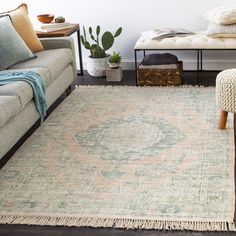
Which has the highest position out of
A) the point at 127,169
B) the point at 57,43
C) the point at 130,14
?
the point at 130,14

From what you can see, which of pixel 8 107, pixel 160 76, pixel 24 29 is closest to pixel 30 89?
pixel 8 107

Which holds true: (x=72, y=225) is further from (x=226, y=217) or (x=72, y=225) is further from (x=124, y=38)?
(x=124, y=38)

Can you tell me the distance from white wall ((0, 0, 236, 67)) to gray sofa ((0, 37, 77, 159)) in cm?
70

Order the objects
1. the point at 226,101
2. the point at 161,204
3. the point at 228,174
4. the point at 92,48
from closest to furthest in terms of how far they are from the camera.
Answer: the point at 161,204, the point at 228,174, the point at 226,101, the point at 92,48

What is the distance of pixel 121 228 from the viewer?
2.38 meters

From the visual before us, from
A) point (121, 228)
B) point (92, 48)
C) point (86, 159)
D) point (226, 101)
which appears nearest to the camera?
point (121, 228)

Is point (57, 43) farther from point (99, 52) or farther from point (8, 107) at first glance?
point (8, 107)

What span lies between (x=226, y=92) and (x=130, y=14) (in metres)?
1.90

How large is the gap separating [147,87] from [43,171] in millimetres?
1754

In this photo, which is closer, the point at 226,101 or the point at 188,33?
the point at 226,101

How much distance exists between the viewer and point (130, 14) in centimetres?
483

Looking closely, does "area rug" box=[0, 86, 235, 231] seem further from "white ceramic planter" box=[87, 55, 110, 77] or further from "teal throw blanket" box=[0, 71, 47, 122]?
"white ceramic planter" box=[87, 55, 110, 77]

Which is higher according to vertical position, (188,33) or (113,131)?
(188,33)

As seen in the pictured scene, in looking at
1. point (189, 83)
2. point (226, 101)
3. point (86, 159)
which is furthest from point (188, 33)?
point (86, 159)
